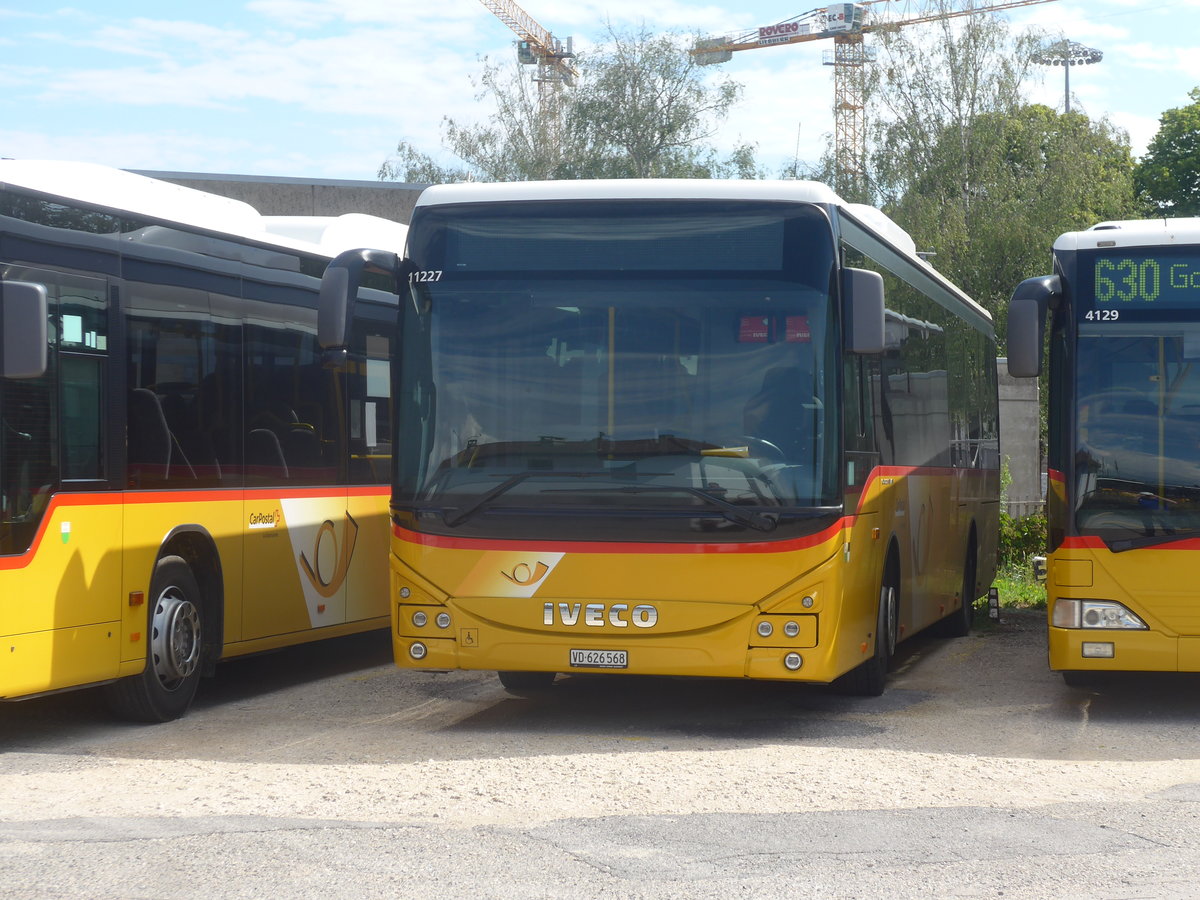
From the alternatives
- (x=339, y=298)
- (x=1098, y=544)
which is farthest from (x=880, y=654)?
(x=339, y=298)

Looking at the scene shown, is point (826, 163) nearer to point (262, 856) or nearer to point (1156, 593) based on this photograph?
point (1156, 593)

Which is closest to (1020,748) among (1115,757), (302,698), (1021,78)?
(1115,757)

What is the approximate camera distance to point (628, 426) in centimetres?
928

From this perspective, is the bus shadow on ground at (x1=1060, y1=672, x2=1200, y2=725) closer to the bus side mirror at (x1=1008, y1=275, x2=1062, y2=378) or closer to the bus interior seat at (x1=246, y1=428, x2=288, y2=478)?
the bus side mirror at (x1=1008, y1=275, x2=1062, y2=378)

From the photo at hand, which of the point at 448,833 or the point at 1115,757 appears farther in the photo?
the point at 1115,757

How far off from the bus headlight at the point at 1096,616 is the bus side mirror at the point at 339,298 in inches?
179

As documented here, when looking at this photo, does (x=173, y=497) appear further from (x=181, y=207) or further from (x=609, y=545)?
(x=609, y=545)

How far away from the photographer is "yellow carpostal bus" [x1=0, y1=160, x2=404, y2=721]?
8883mm

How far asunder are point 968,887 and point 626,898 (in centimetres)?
121

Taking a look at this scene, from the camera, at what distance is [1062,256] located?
414 inches

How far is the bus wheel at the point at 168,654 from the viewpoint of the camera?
10047mm

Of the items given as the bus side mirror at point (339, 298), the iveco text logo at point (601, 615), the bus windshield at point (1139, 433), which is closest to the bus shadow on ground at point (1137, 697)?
the bus windshield at point (1139, 433)

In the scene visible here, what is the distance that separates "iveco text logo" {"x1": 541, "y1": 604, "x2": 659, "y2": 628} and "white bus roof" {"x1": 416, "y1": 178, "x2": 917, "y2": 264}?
231cm

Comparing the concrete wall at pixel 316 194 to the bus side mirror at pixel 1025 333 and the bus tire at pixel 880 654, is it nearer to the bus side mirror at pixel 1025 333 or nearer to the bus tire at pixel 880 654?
the bus tire at pixel 880 654
